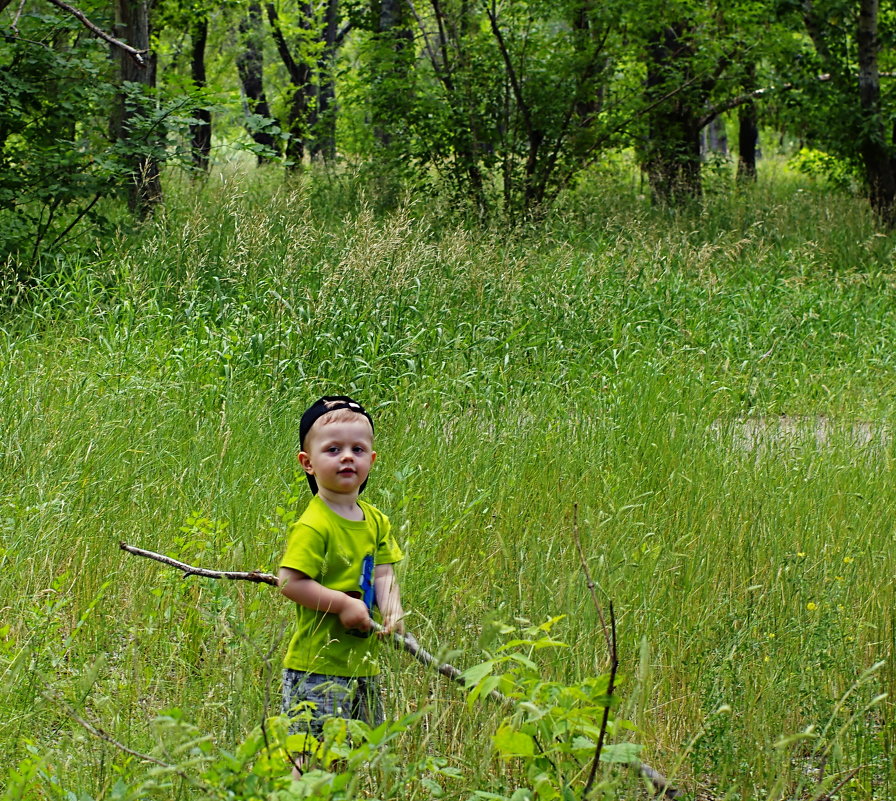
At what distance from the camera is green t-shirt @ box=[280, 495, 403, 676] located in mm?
2459

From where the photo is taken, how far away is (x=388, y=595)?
8.50ft

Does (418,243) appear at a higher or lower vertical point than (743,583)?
higher

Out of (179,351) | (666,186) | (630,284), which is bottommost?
(179,351)

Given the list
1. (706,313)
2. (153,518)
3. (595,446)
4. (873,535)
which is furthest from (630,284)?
(153,518)

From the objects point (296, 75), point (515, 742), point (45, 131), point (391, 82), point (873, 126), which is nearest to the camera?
point (515, 742)

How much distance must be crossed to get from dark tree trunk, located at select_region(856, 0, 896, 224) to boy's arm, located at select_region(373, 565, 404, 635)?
11670 millimetres

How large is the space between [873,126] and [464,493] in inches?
405

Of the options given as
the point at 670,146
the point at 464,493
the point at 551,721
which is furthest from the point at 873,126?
the point at 551,721

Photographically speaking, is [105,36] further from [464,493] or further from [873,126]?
[873,126]

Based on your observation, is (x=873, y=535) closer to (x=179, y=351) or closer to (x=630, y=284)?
(x=179, y=351)

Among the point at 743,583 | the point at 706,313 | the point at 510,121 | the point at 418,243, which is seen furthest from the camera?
the point at 510,121

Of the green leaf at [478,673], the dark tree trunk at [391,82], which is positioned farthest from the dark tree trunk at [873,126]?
the green leaf at [478,673]

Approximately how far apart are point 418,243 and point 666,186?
7.02m

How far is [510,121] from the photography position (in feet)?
39.5
